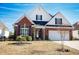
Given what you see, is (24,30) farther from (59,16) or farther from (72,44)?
(72,44)

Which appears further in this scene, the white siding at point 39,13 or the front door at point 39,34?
the front door at point 39,34

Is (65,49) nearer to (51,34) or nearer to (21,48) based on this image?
(51,34)

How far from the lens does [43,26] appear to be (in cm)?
687

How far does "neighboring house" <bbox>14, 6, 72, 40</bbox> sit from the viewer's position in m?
6.77

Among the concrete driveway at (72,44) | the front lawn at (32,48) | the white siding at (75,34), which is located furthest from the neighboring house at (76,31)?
the front lawn at (32,48)

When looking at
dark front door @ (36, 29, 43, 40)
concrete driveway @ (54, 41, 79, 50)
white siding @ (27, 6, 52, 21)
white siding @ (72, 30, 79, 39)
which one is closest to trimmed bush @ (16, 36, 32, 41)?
dark front door @ (36, 29, 43, 40)

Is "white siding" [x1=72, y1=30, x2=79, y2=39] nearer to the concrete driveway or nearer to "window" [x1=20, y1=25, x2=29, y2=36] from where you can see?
the concrete driveway

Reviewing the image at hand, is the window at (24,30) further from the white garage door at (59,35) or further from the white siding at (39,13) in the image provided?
the white garage door at (59,35)

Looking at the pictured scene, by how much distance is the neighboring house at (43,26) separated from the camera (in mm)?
6766

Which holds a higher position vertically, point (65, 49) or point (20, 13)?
point (20, 13)

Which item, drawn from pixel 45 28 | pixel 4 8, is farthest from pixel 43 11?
pixel 4 8

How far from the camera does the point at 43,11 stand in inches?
266

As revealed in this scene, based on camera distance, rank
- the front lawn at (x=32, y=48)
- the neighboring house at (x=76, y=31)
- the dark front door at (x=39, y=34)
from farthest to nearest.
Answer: the dark front door at (x=39, y=34) → the neighboring house at (x=76, y=31) → the front lawn at (x=32, y=48)
